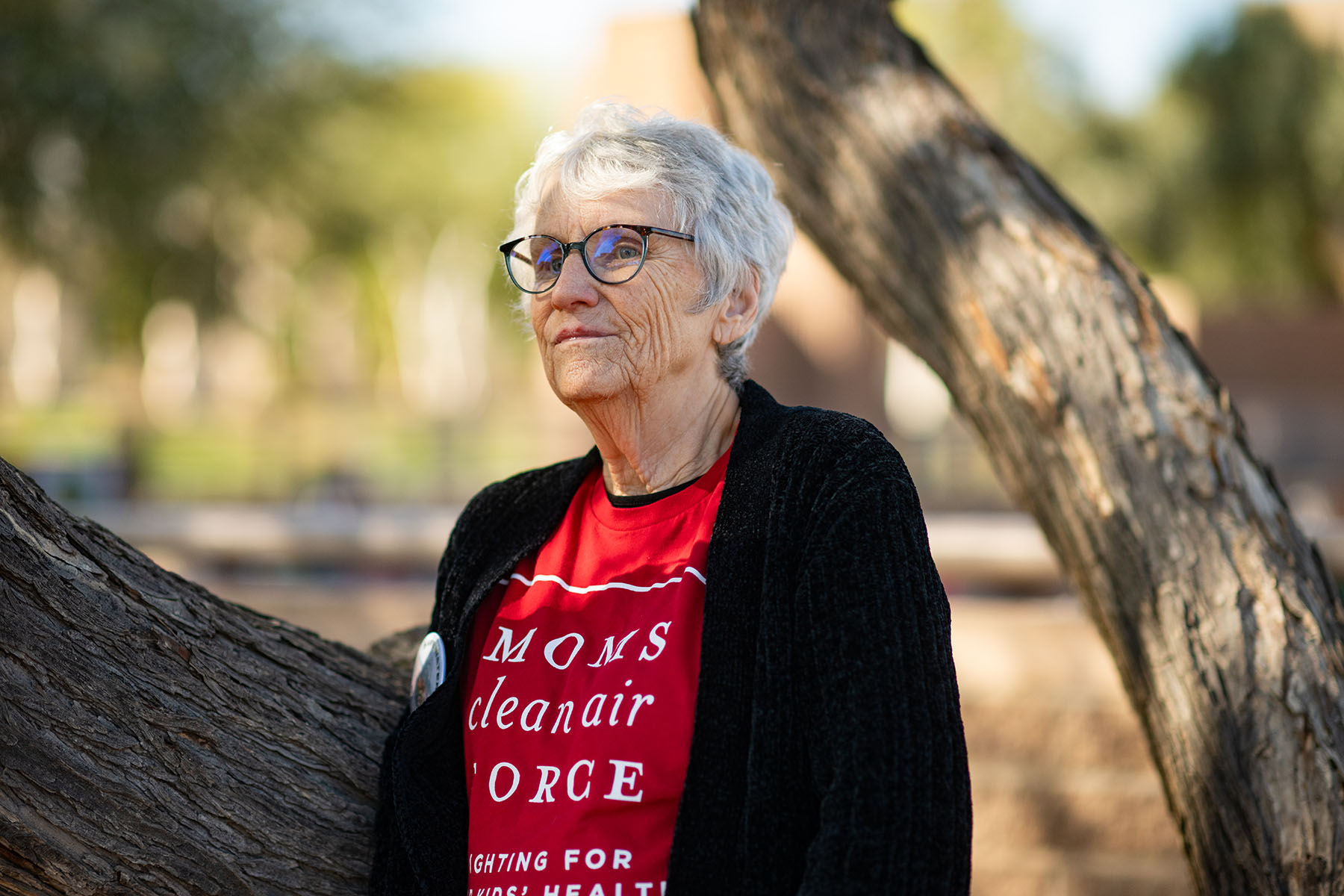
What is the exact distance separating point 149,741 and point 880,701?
113cm

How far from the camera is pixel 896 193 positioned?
103 inches

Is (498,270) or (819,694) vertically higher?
(498,270)

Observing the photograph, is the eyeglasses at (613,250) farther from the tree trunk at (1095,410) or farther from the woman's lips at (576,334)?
the tree trunk at (1095,410)

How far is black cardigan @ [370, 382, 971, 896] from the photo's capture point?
1.61 meters

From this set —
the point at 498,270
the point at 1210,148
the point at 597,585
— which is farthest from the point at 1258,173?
the point at 597,585

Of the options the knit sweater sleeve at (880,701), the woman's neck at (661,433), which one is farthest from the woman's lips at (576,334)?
the knit sweater sleeve at (880,701)

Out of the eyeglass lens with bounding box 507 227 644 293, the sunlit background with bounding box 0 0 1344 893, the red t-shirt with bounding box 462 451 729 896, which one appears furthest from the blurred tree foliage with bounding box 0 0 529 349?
the red t-shirt with bounding box 462 451 729 896

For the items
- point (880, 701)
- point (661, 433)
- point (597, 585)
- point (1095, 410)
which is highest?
point (1095, 410)

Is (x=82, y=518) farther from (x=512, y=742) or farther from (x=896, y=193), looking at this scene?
(x=896, y=193)

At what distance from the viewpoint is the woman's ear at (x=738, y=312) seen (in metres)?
2.14

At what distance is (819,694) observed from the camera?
5.61ft

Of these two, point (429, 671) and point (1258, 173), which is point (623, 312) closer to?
point (429, 671)

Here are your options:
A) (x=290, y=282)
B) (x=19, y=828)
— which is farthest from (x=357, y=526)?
(x=290, y=282)

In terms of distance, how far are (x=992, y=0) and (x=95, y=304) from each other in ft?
56.0
